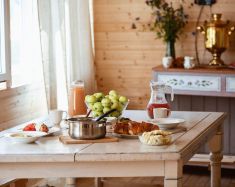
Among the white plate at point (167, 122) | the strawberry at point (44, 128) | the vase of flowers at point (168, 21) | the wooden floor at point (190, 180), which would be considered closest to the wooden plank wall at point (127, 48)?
the vase of flowers at point (168, 21)

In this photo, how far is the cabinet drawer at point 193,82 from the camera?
193 inches

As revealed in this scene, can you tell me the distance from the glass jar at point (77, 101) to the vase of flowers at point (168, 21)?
1869 millimetres

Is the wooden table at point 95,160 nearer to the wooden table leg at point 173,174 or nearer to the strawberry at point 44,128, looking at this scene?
the wooden table leg at point 173,174

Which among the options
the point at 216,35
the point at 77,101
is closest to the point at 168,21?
the point at 216,35

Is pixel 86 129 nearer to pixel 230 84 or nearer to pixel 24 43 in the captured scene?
pixel 24 43

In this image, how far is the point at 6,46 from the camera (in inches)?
170

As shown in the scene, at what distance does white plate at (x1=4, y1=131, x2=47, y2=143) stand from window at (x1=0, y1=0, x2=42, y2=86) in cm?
141

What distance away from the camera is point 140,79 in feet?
18.7

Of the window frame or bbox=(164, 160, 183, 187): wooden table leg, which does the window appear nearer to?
the window frame

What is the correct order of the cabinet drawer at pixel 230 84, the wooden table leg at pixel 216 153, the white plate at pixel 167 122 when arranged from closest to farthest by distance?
the white plate at pixel 167 122 → the wooden table leg at pixel 216 153 → the cabinet drawer at pixel 230 84

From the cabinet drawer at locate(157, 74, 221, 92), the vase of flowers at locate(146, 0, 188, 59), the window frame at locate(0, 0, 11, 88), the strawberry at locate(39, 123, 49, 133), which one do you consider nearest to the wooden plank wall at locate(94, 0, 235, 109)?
the vase of flowers at locate(146, 0, 188, 59)

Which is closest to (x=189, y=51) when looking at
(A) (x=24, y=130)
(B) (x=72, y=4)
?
(B) (x=72, y=4)

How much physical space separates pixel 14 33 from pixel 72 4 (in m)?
0.78

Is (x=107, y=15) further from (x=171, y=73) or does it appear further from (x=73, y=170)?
(x=73, y=170)
